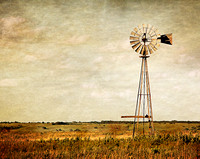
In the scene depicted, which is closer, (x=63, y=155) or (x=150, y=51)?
(x=63, y=155)

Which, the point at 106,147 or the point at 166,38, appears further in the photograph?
the point at 166,38

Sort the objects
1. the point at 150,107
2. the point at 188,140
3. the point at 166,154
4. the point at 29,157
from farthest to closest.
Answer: the point at 150,107 → the point at 188,140 → the point at 166,154 → the point at 29,157

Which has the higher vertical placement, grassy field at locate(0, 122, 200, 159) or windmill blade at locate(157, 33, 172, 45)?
windmill blade at locate(157, 33, 172, 45)

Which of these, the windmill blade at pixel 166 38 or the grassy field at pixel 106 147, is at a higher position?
the windmill blade at pixel 166 38

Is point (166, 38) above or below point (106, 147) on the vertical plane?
above

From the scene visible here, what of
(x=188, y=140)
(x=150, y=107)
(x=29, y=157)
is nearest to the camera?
(x=29, y=157)

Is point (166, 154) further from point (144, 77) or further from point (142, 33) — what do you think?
point (142, 33)

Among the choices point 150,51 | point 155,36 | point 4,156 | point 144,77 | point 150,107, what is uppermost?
point 155,36

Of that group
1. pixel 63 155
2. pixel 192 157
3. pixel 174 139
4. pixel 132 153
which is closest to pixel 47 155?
pixel 63 155

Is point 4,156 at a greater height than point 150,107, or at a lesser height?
lesser

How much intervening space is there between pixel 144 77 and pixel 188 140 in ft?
20.8

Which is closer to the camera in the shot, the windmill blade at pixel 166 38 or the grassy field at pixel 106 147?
the grassy field at pixel 106 147

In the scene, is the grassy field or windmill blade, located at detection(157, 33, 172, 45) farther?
windmill blade, located at detection(157, 33, 172, 45)

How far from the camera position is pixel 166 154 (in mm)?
9047
